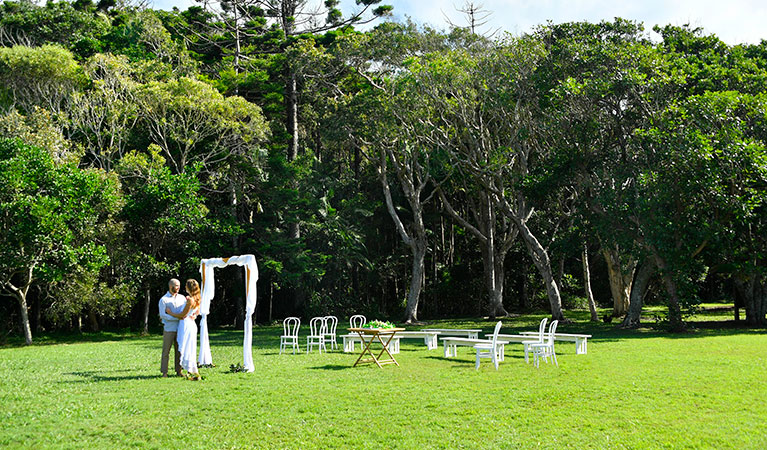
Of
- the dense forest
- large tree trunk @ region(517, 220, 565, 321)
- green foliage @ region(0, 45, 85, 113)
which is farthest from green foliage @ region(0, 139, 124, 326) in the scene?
large tree trunk @ region(517, 220, 565, 321)

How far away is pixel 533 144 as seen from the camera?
926 inches

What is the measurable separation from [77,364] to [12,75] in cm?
1556

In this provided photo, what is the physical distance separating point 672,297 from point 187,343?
1456 cm

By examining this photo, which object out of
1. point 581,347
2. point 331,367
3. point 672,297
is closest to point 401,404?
point 331,367

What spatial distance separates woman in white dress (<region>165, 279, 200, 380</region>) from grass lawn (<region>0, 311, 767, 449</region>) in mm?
247

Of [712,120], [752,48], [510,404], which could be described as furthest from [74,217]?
[752,48]

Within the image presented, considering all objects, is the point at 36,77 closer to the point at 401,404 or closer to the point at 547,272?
the point at 547,272

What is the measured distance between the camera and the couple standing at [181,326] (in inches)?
359

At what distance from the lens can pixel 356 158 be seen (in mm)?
32375

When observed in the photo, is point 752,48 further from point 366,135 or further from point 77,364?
point 77,364

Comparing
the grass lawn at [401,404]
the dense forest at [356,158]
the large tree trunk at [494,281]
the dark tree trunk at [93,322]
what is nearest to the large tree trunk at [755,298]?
the dense forest at [356,158]

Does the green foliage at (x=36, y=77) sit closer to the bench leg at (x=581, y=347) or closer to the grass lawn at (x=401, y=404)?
the grass lawn at (x=401, y=404)

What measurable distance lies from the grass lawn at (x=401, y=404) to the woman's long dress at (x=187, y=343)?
0.26 m

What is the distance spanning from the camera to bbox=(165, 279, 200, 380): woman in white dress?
909cm
